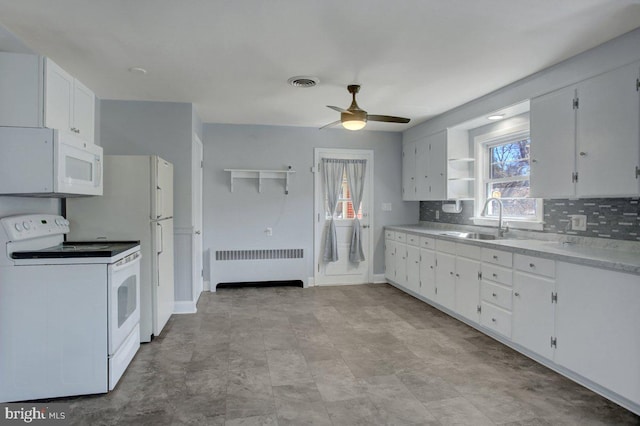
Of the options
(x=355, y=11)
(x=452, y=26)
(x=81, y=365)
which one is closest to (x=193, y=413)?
(x=81, y=365)

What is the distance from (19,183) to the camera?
2.28 m

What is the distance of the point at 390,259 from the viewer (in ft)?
18.3

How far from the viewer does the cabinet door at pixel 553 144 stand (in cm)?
295

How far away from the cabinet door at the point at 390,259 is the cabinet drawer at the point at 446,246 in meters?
1.21

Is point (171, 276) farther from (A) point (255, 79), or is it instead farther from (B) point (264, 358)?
(A) point (255, 79)

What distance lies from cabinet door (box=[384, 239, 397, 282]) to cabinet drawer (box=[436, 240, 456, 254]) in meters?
1.21

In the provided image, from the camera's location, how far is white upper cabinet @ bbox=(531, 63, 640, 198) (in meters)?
2.52

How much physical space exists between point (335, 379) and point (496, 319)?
157 centimetres

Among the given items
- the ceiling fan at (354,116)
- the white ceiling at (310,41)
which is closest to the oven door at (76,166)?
the white ceiling at (310,41)

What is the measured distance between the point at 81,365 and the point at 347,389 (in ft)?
5.55

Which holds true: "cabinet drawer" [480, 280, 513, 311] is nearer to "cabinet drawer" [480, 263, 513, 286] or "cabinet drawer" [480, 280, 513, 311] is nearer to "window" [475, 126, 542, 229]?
"cabinet drawer" [480, 263, 513, 286]

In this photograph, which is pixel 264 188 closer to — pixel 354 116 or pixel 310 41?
pixel 354 116

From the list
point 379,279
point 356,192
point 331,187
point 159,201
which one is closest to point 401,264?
point 379,279

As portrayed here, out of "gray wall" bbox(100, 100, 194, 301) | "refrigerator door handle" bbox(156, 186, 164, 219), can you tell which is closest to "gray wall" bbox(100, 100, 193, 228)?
"gray wall" bbox(100, 100, 194, 301)
